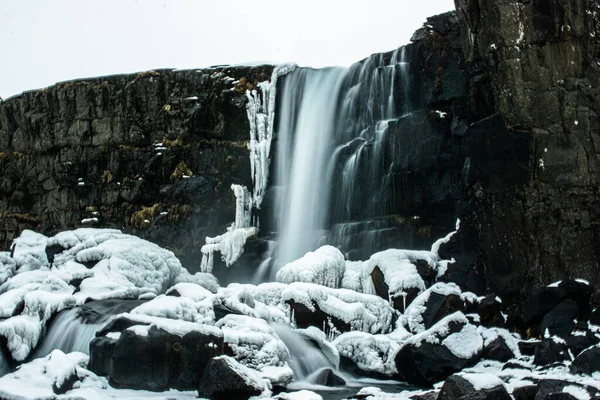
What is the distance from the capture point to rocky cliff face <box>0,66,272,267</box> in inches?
950

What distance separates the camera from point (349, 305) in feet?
50.1

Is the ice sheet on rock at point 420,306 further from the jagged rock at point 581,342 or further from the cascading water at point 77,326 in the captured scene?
the cascading water at point 77,326

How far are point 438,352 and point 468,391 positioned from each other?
3.13 metres

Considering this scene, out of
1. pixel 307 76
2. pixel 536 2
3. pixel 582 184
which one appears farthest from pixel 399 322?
pixel 307 76

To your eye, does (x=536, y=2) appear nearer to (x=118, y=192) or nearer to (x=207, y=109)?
(x=207, y=109)

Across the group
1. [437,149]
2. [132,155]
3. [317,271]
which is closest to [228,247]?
[317,271]

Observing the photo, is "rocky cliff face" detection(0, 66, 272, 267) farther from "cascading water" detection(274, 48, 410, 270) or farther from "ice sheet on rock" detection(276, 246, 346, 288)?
"ice sheet on rock" detection(276, 246, 346, 288)

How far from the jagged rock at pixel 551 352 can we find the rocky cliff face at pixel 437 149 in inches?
99.9

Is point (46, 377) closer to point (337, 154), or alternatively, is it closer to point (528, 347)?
point (528, 347)

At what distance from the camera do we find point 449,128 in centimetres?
1998

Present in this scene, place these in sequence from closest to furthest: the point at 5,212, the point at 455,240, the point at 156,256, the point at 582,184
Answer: the point at 582,184 → the point at 455,240 → the point at 156,256 → the point at 5,212

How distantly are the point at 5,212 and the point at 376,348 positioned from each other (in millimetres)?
18918

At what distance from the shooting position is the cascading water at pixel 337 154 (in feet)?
66.5

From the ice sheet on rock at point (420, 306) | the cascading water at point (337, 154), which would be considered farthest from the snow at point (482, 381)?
the cascading water at point (337, 154)
